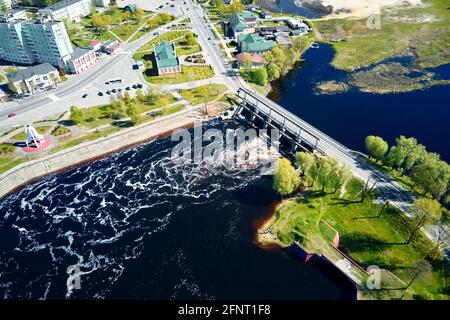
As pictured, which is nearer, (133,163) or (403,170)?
(403,170)

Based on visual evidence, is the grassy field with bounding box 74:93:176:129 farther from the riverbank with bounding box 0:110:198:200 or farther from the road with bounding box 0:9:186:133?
the riverbank with bounding box 0:110:198:200

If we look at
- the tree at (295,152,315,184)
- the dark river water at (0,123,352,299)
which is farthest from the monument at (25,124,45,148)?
the tree at (295,152,315,184)

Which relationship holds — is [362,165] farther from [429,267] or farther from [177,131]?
[177,131]

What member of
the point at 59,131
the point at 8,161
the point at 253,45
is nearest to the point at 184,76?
the point at 253,45

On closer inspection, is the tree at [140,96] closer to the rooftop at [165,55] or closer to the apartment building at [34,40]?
the rooftop at [165,55]

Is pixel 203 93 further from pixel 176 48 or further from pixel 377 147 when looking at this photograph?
pixel 377 147

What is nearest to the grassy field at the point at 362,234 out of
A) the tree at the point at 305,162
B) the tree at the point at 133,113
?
the tree at the point at 305,162
